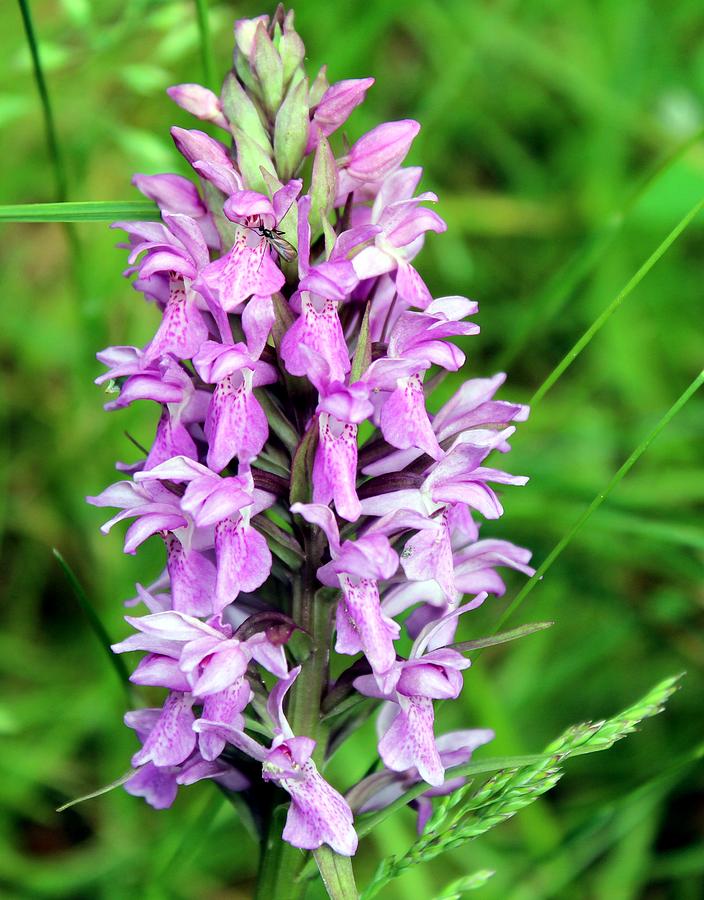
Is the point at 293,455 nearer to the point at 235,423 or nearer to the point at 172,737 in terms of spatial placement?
the point at 235,423

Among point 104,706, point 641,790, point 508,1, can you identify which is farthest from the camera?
point 508,1

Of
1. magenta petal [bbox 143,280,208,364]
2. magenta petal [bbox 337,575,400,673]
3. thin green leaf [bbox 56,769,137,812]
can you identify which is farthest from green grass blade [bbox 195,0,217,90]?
thin green leaf [bbox 56,769,137,812]

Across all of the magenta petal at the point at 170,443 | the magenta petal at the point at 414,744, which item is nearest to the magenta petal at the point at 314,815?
the magenta petal at the point at 414,744

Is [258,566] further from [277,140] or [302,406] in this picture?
[277,140]

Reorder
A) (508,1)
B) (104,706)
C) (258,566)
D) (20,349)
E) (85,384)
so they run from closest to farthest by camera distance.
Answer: (258,566) → (104,706) → (85,384) → (20,349) → (508,1)

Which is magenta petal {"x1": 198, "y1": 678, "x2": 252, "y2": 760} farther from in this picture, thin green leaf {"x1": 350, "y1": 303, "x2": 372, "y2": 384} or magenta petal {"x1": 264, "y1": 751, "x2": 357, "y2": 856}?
thin green leaf {"x1": 350, "y1": 303, "x2": 372, "y2": 384}

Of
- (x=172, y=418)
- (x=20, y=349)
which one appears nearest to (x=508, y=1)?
(x=20, y=349)

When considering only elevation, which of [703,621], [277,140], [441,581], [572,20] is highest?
[572,20]
